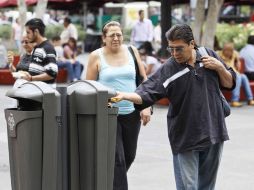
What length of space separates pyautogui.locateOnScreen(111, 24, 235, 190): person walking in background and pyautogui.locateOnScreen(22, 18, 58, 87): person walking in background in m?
2.16

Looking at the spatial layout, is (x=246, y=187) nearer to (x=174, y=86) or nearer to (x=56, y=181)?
(x=174, y=86)

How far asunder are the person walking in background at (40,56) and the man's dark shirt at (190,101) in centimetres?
220

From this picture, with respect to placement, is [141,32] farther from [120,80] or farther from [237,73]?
[120,80]

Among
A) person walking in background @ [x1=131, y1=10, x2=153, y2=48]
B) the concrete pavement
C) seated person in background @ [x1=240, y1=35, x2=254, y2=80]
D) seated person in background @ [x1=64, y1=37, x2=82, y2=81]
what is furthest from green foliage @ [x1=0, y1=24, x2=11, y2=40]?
the concrete pavement

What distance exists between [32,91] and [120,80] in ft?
6.00

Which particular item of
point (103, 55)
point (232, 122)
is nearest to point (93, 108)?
point (103, 55)

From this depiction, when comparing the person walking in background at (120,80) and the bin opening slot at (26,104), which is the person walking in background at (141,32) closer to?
the person walking in background at (120,80)

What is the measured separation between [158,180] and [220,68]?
2.92 m

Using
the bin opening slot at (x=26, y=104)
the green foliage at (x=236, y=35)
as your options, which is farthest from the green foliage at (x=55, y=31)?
the bin opening slot at (x=26, y=104)

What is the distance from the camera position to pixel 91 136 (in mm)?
4828

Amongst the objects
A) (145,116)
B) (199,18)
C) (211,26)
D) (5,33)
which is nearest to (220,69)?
(145,116)

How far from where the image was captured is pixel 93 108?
4781mm

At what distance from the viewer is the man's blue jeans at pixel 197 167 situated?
5496 millimetres

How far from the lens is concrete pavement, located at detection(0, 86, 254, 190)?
26.1 feet
